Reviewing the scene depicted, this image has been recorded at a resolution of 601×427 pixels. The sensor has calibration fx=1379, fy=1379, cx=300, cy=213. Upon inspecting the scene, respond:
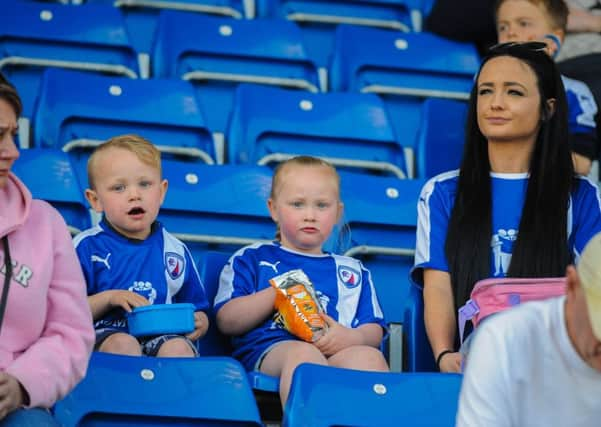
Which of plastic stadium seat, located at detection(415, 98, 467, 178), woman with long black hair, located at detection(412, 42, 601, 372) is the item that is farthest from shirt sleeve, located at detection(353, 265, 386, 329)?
plastic stadium seat, located at detection(415, 98, 467, 178)

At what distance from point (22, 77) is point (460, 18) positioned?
1715 millimetres

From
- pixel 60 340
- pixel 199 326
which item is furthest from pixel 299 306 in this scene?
pixel 60 340

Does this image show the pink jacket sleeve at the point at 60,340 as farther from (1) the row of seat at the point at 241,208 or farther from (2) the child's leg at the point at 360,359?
(1) the row of seat at the point at 241,208

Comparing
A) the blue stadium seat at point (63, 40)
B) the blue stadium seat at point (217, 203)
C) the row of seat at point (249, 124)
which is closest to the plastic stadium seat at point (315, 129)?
the row of seat at point (249, 124)

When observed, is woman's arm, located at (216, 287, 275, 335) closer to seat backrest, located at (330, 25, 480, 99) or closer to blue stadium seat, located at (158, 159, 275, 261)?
blue stadium seat, located at (158, 159, 275, 261)

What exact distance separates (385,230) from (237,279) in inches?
35.0

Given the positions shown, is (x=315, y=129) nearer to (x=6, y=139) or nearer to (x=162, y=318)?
(x=162, y=318)

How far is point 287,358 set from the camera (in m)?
3.24

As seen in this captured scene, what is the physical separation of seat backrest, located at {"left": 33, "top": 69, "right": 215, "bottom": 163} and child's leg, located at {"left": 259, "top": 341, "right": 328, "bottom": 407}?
4.08 feet

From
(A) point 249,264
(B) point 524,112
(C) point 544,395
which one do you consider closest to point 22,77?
(A) point 249,264

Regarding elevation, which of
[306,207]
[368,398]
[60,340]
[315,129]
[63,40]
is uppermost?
[63,40]

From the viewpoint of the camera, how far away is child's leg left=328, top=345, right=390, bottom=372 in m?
3.31

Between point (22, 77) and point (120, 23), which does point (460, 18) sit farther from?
point (22, 77)

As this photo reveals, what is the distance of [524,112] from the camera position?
376cm
